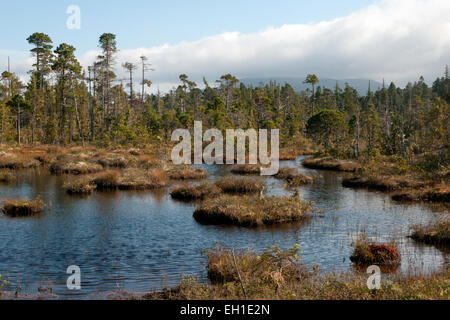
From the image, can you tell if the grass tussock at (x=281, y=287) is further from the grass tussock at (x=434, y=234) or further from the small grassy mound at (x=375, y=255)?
the grass tussock at (x=434, y=234)

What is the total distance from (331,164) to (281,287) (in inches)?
1605

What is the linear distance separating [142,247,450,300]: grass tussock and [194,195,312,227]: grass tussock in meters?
7.94

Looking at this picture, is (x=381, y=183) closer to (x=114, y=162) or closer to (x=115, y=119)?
(x=114, y=162)

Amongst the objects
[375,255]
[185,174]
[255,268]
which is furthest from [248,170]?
[255,268]

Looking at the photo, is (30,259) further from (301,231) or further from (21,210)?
(301,231)

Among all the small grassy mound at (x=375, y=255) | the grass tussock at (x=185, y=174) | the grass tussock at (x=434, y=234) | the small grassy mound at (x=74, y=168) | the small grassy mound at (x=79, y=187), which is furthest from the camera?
the small grassy mound at (x=74, y=168)

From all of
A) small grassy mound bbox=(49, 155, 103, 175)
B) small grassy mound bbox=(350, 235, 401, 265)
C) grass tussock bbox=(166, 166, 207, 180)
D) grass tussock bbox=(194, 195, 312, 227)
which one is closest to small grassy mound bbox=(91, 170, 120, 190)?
grass tussock bbox=(166, 166, 207, 180)

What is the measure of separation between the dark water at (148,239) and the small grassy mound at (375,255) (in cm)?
36

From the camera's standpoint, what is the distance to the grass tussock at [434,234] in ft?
60.2

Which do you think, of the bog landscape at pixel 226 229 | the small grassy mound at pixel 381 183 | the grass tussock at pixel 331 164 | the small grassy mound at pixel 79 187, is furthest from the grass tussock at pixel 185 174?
the grass tussock at pixel 331 164

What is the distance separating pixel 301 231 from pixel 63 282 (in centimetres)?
1145

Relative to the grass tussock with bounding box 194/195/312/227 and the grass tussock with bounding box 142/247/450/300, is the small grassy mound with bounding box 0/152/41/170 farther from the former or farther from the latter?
the grass tussock with bounding box 142/247/450/300

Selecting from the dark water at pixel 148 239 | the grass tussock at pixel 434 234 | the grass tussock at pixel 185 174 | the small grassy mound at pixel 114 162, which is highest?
the small grassy mound at pixel 114 162

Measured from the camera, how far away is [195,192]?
29.6 metres
